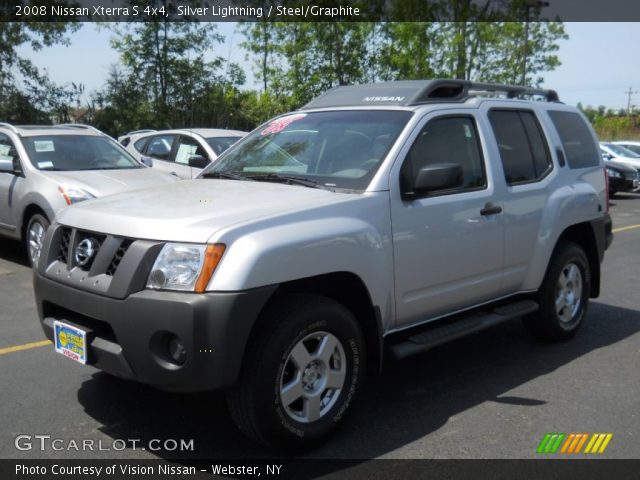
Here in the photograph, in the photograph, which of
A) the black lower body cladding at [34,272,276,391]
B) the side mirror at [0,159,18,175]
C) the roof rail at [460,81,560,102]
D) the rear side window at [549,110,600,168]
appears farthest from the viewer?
the side mirror at [0,159,18,175]

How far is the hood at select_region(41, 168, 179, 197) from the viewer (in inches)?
303

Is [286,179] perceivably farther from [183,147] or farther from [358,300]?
[183,147]

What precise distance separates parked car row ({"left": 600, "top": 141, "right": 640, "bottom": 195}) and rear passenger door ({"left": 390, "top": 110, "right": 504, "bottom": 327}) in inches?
581

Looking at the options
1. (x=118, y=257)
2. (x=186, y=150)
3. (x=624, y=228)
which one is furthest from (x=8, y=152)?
(x=624, y=228)

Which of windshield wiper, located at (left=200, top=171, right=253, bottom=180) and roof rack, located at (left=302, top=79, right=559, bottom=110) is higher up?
roof rack, located at (left=302, top=79, right=559, bottom=110)

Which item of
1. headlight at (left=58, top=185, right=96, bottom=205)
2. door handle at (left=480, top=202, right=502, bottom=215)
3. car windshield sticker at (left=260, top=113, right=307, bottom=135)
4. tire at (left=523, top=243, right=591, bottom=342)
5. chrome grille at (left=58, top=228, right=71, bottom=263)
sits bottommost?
tire at (left=523, top=243, right=591, bottom=342)

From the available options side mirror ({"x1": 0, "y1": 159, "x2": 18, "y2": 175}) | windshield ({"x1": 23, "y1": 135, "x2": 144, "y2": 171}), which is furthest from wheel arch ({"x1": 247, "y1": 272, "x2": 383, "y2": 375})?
side mirror ({"x1": 0, "y1": 159, "x2": 18, "y2": 175})

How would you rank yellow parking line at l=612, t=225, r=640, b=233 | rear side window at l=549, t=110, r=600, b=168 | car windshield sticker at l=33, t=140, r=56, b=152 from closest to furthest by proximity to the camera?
rear side window at l=549, t=110, r=600, b=168
car windshield sticker at l=33, t=140, r=56, b=152
yellow parking line at l=612, t=225, r=640, b=233

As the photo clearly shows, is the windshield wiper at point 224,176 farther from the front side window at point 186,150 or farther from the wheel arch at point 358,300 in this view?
the front side window at point 186,150

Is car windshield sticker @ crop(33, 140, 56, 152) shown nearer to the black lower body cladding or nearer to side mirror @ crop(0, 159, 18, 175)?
side mirror @ crop(0, 159, 18, 175)

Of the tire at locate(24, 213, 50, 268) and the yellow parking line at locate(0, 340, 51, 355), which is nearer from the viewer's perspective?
the yellow parking line at locate(0, 340, 51, 355)

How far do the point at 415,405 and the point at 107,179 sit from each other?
5118mm

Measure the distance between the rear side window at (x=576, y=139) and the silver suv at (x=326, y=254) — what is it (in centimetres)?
8

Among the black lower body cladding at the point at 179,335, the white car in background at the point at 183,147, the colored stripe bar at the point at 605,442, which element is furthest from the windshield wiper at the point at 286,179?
the white car in background at the point at 183,147
